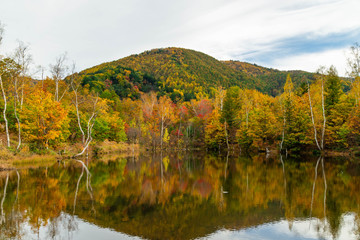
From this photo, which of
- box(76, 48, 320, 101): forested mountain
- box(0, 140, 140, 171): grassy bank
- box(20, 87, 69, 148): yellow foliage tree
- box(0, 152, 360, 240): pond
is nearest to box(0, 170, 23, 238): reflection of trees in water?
box(0, 152, 360, 240): pond

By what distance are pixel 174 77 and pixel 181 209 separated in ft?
385

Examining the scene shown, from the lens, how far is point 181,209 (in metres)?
9.67

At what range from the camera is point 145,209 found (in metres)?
9.74

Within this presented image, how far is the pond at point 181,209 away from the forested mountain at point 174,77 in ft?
214

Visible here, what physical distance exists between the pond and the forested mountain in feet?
214

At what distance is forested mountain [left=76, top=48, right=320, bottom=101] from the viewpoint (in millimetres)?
96375

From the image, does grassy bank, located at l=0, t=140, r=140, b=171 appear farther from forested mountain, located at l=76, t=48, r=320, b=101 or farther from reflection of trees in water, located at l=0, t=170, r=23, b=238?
forested mountain, located at l=76, t=48, r=320, b=101

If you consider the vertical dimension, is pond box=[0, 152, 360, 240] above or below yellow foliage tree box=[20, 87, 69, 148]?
below

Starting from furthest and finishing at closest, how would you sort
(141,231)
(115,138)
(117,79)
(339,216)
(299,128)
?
(117,79), (115,138), (299,128), (339,216), (141,231)

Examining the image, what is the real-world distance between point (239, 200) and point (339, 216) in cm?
362

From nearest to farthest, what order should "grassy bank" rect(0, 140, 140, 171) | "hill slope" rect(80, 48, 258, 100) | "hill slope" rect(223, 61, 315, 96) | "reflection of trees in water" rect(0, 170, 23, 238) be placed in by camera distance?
"reflection of trees in water" rect(0, 170, 23, 238)
"grassy bank" rect(0, 140, 140, 171)
"hill slope" rect(80, 48, 258, 100)
"hill slope" rect(223, 61, 315, 96)

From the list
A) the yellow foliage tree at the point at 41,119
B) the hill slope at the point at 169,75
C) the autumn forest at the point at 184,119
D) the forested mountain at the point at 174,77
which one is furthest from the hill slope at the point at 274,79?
the yellow foliage tree at the point at 41,119

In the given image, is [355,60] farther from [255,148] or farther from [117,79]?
[117,79]

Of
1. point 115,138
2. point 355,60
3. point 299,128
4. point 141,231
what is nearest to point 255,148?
point 299,128
